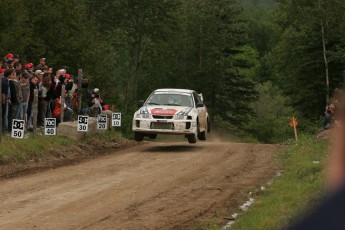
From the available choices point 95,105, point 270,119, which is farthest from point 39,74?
point 270,119

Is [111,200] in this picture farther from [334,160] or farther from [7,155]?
[334,160]

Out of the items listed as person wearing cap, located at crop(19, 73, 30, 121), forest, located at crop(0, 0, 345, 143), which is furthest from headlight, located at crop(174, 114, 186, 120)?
forest, located at crop(0, 0, 345, 143)

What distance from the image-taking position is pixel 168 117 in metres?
19.8

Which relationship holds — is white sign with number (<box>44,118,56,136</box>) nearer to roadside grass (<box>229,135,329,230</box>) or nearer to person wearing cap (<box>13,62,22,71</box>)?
person wearing cap (<box>13,62,22,71</box>)

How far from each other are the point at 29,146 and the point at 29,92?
2677 millimetres

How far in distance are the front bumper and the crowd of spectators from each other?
8.30 feet

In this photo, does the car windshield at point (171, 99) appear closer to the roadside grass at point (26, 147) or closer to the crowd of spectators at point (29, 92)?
the crowd of spectators at point (29, 92)

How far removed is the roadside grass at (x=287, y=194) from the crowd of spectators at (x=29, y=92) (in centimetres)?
678

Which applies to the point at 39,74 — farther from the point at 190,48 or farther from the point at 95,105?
the point at 190,48

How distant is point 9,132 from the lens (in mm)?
17438

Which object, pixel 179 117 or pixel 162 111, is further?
pixel 162 111

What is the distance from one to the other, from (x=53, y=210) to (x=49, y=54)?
3586 centimetres

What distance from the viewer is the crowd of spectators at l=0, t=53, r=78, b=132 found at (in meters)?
16.9

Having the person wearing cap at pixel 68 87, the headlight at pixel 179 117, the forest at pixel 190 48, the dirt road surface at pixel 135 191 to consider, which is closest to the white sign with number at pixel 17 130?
the dirt road surface at pixel 135 191
